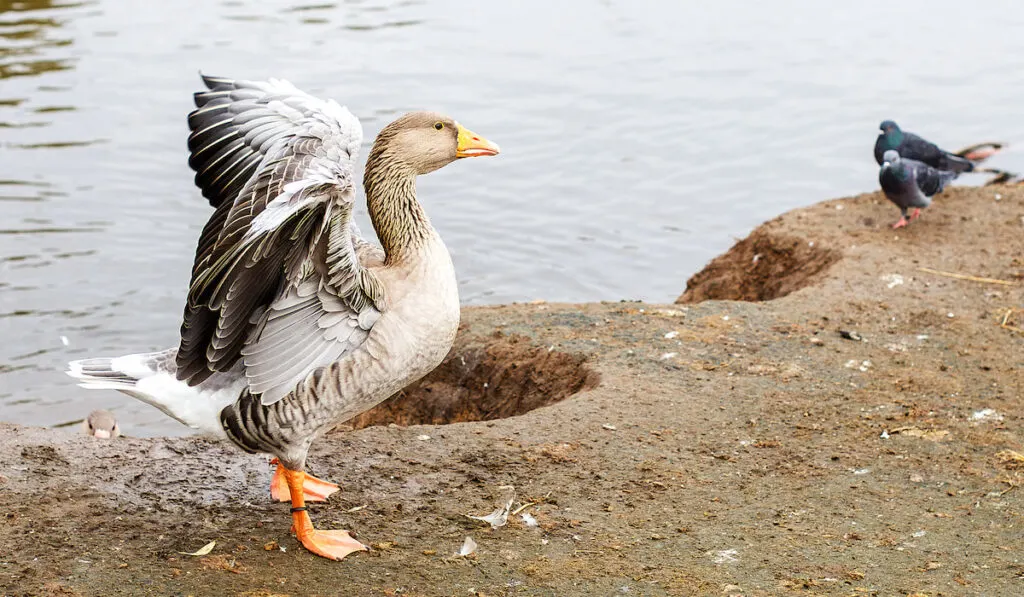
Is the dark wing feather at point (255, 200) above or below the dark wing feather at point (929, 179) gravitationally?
above

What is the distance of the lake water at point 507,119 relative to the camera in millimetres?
11742

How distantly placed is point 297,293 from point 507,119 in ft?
36.3

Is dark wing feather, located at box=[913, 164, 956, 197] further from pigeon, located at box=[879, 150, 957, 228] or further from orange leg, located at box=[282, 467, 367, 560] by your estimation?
orange leg, located at box=[282, 467, 367, 560]

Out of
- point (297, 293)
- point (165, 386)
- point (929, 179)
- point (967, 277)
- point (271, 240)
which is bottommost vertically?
point (967, 277)

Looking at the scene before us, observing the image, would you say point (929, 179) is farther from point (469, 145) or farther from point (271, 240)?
point (271, 240)

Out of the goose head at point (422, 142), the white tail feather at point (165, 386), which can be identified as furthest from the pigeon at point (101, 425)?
the goose head at point (422, 142)

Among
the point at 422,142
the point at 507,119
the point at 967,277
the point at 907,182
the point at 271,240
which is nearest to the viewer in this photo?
the point at 271,240

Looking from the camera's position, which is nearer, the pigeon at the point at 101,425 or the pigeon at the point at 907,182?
the pigeon at the point at 101,425

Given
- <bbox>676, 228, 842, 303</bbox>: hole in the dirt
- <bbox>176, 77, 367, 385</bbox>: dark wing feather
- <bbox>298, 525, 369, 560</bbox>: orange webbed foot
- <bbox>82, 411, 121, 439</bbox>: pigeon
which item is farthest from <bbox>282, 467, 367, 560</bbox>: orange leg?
<bbox>676, 228, 842, 303</bbox>: hole in the dirt

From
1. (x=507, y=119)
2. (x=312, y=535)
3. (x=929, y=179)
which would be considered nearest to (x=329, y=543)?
(x=312, y=535)

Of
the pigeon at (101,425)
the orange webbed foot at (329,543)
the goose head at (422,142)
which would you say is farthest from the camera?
the pigeon at (101,425)

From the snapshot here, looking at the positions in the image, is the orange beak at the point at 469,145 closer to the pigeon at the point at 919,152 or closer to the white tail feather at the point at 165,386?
the white tail feather at the point at 165,386

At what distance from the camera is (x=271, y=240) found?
446 centimetres

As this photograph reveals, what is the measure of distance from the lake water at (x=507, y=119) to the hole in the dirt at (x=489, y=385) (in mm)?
2331
